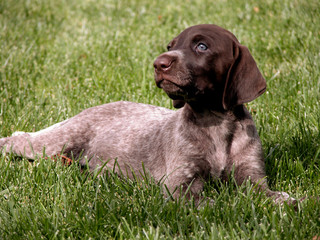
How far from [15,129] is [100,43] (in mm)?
2690

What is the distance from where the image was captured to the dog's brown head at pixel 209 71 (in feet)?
12.1

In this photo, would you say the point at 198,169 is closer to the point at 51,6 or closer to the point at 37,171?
the point at 37,171

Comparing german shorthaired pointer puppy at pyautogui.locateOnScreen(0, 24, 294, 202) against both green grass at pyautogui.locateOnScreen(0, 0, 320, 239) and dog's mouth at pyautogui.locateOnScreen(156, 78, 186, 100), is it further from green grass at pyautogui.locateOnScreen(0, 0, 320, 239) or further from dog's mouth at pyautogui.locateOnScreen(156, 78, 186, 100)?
green grass at pyautogui.locateOnScreen(0, 0, 320, 239)

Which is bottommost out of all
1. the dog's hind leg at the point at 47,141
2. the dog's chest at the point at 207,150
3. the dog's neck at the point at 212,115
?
the dog's hind leg at the point at 47,141

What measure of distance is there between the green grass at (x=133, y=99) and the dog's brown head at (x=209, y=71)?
72cm

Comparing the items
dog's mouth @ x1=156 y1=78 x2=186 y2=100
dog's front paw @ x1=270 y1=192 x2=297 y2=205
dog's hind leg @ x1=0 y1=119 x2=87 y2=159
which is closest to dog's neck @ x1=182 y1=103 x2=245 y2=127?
dog's mouth @ x1=156 y1=78 x2=186 y2=100

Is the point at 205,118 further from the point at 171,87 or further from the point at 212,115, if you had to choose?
the point at 171,87

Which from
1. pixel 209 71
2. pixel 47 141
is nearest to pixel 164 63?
pixel 209 71

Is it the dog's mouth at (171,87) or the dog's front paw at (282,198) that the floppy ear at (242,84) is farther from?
the dog's front paw at (282,198)

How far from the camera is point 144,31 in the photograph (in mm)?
8320

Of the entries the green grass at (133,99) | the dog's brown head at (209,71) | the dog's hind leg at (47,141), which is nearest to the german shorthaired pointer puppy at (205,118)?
the dog's brown head at (209,71)

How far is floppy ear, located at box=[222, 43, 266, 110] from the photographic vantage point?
3.76m

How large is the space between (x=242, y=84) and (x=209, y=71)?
27 centimetres

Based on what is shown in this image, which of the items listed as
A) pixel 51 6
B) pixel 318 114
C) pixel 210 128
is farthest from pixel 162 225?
pixel 51 6
